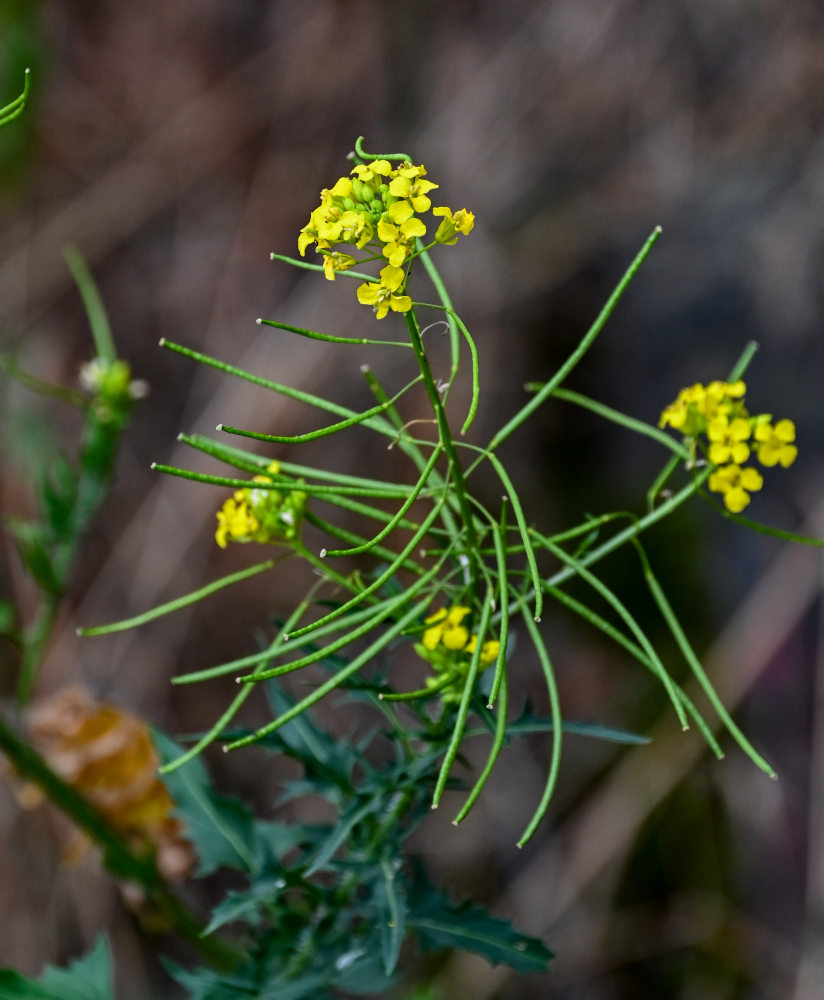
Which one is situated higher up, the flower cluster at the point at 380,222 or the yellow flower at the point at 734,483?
the flower cluster at the point at 380,222

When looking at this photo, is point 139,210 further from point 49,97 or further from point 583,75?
point 583,75

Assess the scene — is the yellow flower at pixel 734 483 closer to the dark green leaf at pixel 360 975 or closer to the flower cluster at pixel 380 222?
the flower cluster at pixel 380 222

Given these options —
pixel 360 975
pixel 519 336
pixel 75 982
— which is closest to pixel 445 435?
pixel 360 975

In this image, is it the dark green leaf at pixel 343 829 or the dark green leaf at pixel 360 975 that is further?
the dark green leaf at pixel 360 975

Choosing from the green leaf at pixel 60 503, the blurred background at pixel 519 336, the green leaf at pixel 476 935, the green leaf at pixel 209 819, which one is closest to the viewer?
the green leaf at pixel 476 935

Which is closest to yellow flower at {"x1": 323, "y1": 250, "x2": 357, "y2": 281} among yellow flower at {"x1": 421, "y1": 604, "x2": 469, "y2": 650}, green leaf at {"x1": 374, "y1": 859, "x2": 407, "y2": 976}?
yellow flower at {"x1": 421, "y1": 604, "x2": 469, "y2": 650}

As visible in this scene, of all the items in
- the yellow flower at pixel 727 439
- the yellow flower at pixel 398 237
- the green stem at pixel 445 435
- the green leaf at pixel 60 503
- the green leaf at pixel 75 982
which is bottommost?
the green leaf at pixel 75 982

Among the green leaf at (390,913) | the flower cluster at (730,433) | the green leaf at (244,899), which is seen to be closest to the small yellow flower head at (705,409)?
the flower cluster at (730,433)
